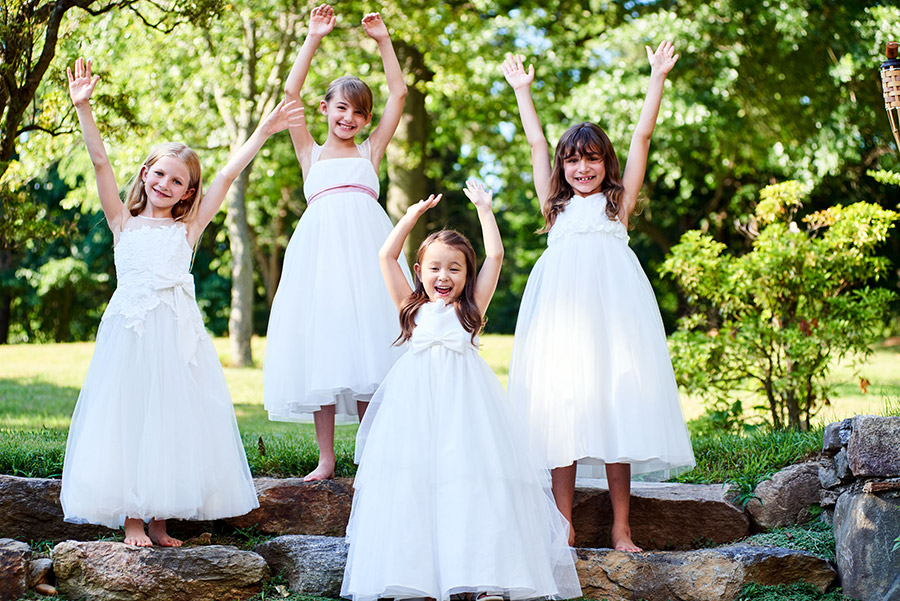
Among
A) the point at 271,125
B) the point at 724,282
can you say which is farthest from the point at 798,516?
the point at 271,125

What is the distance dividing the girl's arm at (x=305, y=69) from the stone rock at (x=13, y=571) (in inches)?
92.6

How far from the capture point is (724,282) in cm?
724

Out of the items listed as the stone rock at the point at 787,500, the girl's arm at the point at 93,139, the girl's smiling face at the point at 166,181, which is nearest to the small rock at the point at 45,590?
the girl's arm at the point at 93,139

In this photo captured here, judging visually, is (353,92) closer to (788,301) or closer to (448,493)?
(448,493)

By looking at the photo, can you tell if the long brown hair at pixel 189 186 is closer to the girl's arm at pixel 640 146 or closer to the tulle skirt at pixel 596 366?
the tulle skirt at pixel 596 366

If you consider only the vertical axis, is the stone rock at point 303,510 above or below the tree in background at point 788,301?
below

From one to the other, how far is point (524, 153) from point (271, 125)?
13.1 m

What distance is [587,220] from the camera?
4520mm

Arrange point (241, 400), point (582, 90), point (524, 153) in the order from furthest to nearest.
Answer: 1. point (524, 153)
2. point (582, 90)
3. point (241, 400)

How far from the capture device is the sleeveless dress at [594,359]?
4230mm

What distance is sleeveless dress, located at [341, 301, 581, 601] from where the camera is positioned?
367 cm

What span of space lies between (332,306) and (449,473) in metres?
1.30

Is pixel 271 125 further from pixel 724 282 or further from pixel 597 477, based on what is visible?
pixel 724 282

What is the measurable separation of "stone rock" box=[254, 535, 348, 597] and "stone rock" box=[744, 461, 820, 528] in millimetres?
2272
